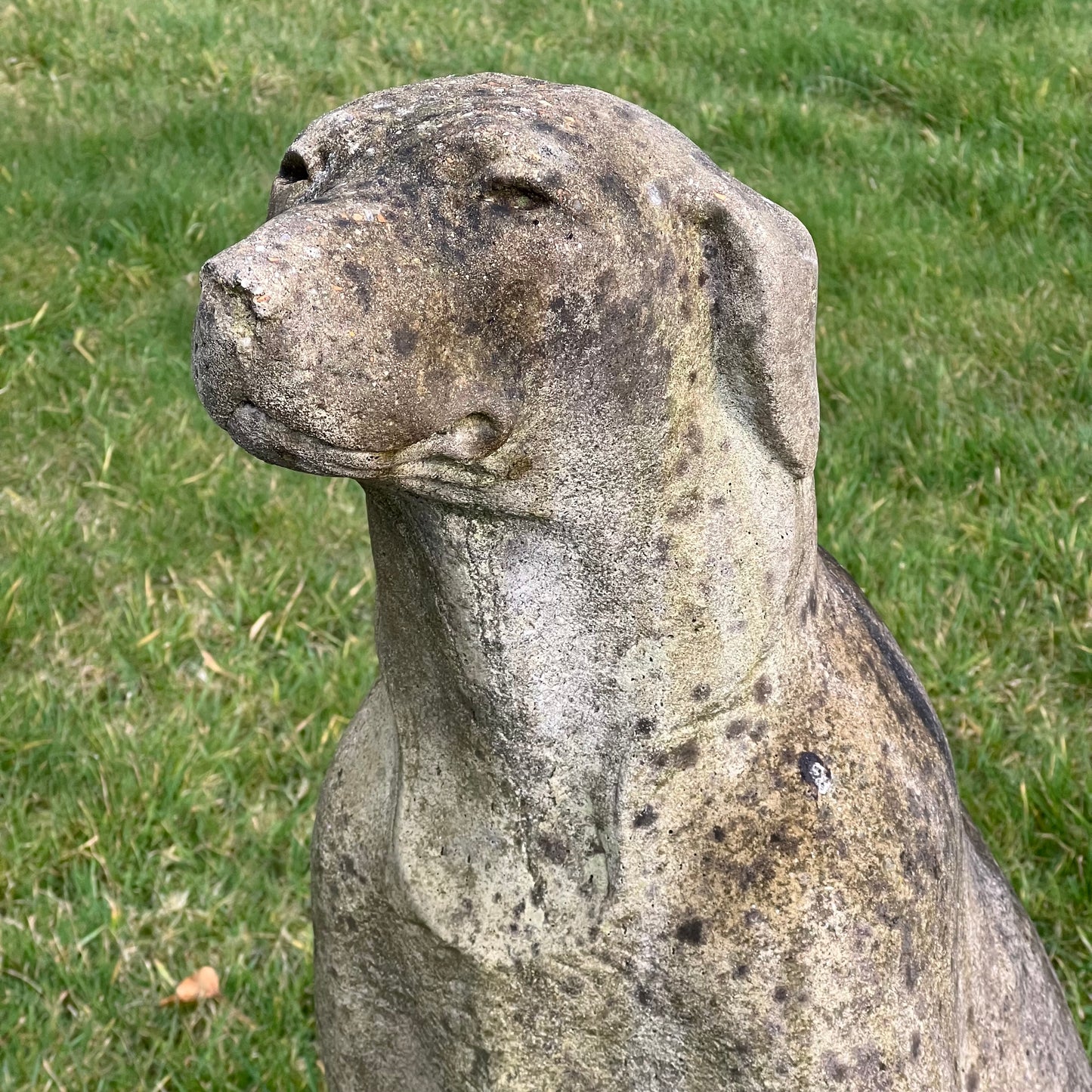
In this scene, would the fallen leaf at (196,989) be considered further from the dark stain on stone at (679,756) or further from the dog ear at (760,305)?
the dog ear at (760,305)

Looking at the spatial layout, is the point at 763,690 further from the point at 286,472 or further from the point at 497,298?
the point at 286,472

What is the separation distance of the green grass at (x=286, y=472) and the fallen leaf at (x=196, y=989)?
0.10ft

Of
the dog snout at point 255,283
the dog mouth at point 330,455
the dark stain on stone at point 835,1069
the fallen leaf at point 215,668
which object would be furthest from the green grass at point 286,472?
the dog snout at point 255,283

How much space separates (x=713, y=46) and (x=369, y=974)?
412 centimetres

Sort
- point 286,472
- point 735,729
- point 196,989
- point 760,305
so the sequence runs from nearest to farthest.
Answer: point 760,305, point 735,729, point 196,989, point 286,472

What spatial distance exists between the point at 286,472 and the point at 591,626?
2372mm

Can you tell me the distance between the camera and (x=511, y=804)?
1.28 metres

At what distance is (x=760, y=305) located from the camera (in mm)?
1163

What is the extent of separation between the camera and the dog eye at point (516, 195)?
107 centimetres

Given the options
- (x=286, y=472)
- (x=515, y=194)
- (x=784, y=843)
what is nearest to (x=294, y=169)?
(x=515, y=194)

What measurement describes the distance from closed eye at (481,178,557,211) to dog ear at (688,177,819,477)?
0.43 ft

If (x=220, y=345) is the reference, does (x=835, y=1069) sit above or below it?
below

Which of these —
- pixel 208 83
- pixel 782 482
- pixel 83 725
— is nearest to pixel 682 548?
pixel 782 482

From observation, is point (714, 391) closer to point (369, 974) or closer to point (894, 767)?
point (894, 767)
